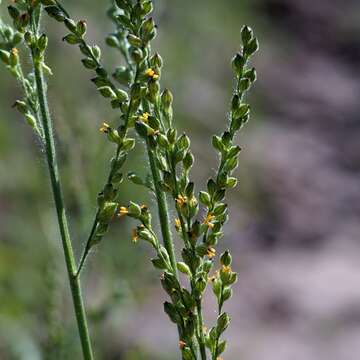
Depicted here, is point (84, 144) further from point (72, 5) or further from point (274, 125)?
point (274, 125)

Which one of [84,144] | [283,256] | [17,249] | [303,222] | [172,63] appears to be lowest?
[84,144]

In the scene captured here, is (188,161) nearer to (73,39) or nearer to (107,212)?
(107,212)

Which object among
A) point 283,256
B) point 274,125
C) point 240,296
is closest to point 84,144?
point 240,296

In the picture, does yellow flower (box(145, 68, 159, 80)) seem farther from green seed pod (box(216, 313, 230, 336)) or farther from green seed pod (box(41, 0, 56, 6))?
green seed pod (box(216, 313, 230, 336))

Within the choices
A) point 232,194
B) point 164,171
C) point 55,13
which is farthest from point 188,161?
point 232,194

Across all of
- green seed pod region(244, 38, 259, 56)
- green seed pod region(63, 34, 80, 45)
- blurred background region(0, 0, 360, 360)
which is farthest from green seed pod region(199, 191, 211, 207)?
blurred background region(0, 0, 360, 360)

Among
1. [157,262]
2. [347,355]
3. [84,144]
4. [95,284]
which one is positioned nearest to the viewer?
[157,262]
